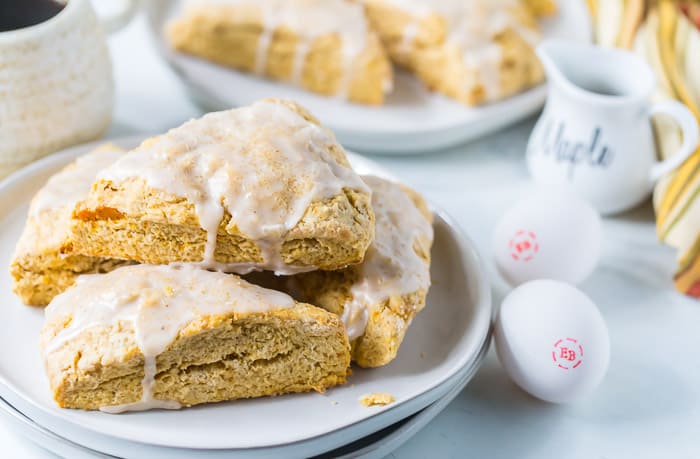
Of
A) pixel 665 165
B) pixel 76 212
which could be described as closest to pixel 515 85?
pixel 665 165

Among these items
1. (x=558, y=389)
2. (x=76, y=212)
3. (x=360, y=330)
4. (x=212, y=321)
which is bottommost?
(x=558, y=389)

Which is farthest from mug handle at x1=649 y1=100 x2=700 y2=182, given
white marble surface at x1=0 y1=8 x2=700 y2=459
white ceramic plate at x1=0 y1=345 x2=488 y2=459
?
white ceramic plate at x1=0 y1=345 x2=488 y2=459

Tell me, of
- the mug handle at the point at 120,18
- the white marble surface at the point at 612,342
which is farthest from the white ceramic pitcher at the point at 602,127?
the mug handle at the point at 120,18

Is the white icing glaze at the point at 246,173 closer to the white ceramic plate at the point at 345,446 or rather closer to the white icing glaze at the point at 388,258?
the white icing glaze at the point at 388,258

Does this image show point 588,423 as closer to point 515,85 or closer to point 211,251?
point 211,251

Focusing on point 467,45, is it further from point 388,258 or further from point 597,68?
point 388,258
